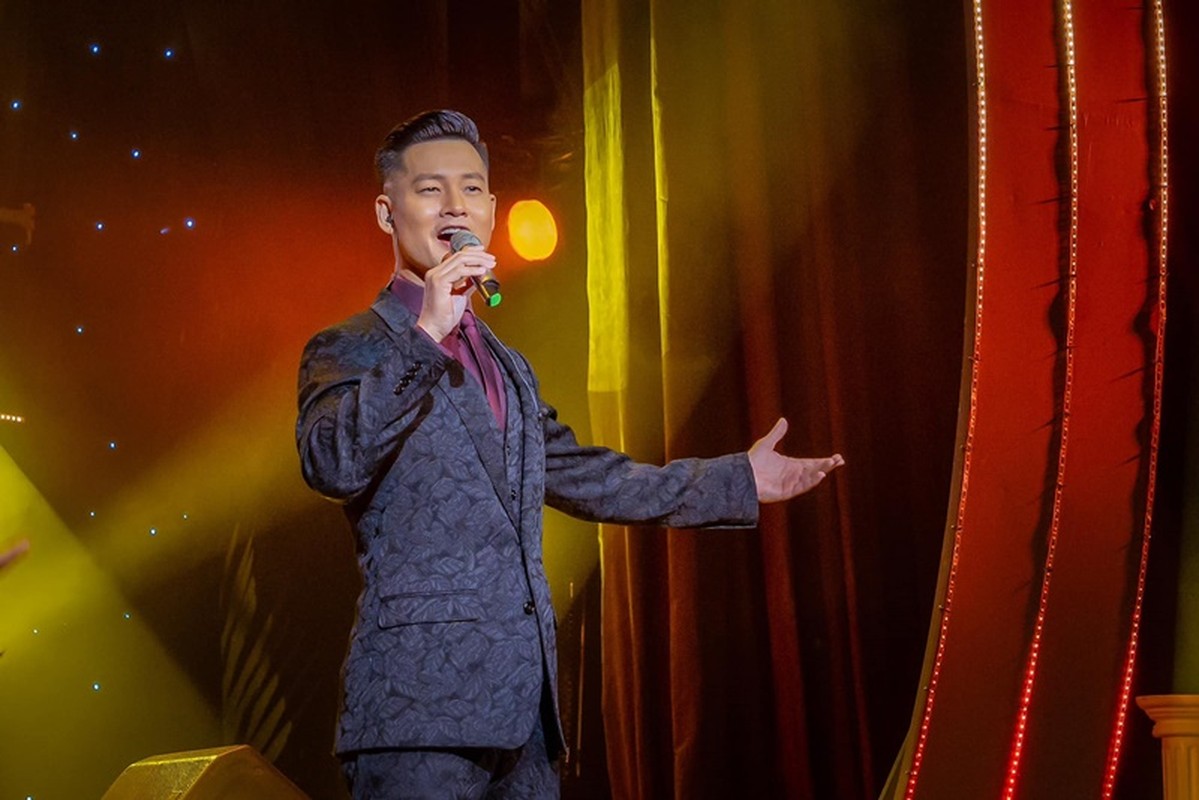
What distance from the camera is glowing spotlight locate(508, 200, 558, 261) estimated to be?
14.1 feet

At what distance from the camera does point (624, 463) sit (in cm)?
214

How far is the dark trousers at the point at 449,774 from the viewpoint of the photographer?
168 cm

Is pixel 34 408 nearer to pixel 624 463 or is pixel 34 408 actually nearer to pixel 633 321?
pixel 633 321

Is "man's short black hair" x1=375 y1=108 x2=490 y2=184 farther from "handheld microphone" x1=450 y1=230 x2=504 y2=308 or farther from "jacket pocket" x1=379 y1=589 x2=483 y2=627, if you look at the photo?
"jacket pocket" x1=379 y1=589 x2=483 y2=627

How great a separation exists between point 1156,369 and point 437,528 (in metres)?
1.62

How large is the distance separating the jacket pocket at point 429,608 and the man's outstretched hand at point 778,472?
58 cm

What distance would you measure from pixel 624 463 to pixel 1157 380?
1204 millimetres

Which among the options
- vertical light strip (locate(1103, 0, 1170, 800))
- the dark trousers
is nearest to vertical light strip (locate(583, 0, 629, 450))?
vertical light strip (locate(1103, 0, 1170, 800))

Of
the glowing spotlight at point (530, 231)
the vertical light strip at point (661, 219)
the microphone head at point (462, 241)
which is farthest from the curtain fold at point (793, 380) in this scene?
the microphone head at point (462, 241)

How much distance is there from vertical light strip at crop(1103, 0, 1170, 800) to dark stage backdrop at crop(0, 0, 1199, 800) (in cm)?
28

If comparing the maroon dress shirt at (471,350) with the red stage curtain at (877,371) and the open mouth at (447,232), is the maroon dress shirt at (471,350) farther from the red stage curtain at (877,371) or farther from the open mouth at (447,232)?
the red stage curtain at (877,371)

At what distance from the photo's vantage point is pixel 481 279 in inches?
68.4

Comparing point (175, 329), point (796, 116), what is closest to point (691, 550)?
point (796, 116)

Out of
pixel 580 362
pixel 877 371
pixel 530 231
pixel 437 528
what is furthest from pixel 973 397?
pixel 530 231
